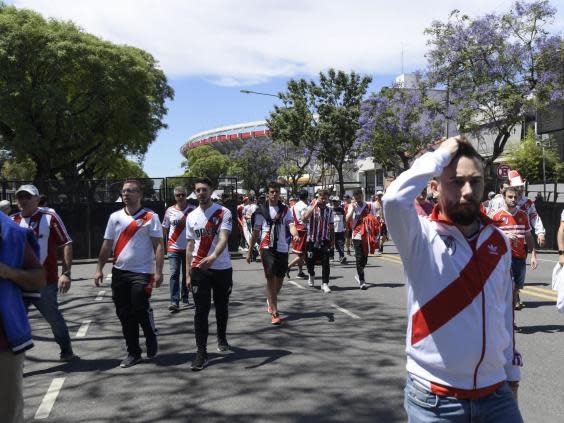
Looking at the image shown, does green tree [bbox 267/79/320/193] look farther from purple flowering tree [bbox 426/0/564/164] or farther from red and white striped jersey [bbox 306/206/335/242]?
red and white striped jersey [bbox 306/206/335/242]

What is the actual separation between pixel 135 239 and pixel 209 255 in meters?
0.81

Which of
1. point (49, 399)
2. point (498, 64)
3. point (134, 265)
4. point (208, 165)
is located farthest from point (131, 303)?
point (208, 165)

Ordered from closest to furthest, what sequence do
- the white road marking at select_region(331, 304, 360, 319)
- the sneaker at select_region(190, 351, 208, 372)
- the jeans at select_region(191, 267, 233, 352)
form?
the sneaker at select_region(190, 351, 208, 372), the jeans at select_region(191, 267, 233, 352), the white road marking at select_region(331, 304, 360, 319)

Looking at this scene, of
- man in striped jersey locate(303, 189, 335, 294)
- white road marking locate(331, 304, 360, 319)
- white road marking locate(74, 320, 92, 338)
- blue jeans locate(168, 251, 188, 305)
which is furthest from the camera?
man in striped jersey locate(303, 189, 335, 294)

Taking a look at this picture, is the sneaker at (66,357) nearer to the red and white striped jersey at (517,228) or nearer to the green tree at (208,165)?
the red and white striped jersey at (517,228)

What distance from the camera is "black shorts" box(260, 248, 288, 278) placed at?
7980 mm

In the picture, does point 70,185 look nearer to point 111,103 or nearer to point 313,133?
point 111,103

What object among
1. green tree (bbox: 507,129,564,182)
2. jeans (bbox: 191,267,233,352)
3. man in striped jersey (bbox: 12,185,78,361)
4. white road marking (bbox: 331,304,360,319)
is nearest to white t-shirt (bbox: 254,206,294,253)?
white road marking (bbox: 331,304,360,319)

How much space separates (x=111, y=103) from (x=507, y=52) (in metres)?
19.4

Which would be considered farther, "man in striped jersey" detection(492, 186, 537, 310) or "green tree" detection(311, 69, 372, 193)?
"green tree" detection(311, 69, 372, 193)

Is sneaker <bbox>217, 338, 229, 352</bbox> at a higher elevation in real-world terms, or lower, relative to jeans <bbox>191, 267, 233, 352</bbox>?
lower

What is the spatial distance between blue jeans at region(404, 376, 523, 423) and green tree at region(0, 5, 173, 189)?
91.0 feet

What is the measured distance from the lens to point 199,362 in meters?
5.84

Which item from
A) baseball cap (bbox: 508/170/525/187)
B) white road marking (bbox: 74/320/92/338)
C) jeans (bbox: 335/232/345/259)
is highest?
baseball cap (bbox: 508/170/525/187)
